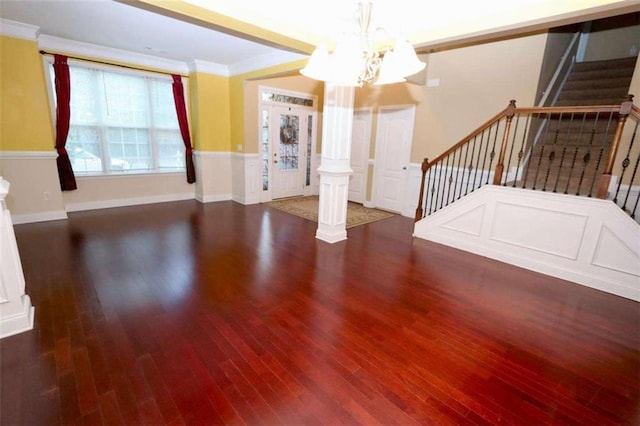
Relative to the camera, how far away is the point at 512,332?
242 cm

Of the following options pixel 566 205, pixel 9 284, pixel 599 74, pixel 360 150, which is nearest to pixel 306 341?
pixel 9 284

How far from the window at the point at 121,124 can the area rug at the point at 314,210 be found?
2476 mm

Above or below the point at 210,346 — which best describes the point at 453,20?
above

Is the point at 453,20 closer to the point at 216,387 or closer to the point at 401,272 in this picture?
the point at 401,272

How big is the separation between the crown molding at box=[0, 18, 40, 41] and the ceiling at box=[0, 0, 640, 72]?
126 mm

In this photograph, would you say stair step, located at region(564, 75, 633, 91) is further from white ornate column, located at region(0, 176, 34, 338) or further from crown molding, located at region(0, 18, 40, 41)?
crown molding, located at region(0, 18, 40, 41)

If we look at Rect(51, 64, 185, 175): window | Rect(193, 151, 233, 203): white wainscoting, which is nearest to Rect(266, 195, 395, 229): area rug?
Rect(193, 151, 233, 203): white wainscoting

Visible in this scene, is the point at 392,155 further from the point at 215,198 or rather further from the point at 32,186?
the point at 32,186

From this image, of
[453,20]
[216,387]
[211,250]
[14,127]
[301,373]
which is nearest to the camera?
[216,387]

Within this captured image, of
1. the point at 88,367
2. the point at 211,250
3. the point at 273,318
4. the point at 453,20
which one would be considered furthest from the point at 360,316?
the point at 453,20

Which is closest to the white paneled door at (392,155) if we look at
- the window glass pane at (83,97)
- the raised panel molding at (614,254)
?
the raised panel molding at (614,254)

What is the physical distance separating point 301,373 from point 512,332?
1.78 m

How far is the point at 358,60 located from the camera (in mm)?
1988

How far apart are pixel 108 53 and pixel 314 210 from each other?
4502mm
